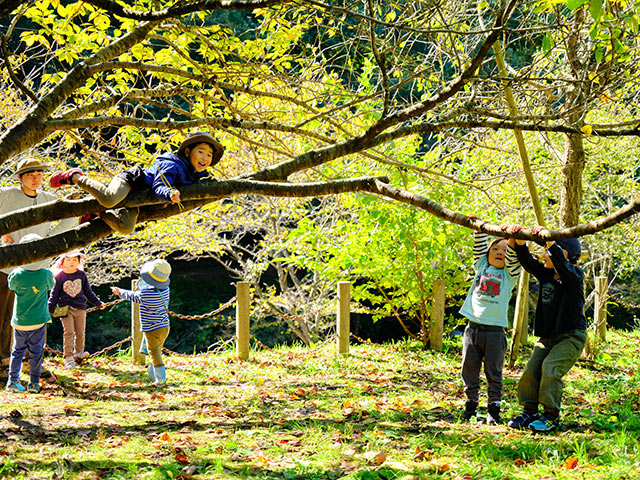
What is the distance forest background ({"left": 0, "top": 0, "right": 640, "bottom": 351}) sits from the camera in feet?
11.6

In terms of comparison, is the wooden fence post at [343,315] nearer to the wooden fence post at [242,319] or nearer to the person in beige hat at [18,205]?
the wooden fence post at [242,319]

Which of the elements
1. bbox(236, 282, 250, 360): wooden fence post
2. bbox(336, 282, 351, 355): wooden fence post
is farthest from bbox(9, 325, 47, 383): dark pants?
bbox(336, 282, 351, 355): wooden fence post

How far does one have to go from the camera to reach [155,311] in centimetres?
623

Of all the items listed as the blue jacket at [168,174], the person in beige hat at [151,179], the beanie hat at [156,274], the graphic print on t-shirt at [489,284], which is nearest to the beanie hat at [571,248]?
the graphic print on t-shirt at [489,284]

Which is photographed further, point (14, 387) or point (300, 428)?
point (14, 387)

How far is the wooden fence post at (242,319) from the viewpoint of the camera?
25.3 ft

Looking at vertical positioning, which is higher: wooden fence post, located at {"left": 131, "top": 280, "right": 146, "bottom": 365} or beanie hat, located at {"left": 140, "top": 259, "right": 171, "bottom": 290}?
beanie hat, located at {"left": 140, "top": 259, "right": 171, "bottom": 290}

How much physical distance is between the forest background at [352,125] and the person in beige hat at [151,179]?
0.10m

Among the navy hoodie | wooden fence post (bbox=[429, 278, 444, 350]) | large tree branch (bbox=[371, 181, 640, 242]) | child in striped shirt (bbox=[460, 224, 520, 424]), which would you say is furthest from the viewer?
wooden fence post (bbox=[429, 278, 444, 350])

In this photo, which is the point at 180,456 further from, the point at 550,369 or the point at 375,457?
the point at 550,369

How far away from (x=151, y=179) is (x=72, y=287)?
398 centimetres

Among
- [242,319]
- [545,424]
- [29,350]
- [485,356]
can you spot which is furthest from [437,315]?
[29,350]

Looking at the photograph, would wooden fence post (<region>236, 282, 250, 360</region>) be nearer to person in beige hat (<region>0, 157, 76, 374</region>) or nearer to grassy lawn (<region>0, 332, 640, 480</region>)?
grassy lawn (<region>0, 332, 640, 480</region>)

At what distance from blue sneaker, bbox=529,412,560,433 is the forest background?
192 centimetres
